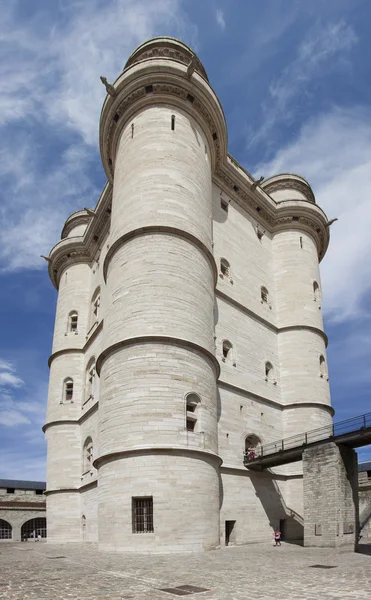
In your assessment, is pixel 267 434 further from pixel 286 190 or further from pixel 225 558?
pixel 286 190

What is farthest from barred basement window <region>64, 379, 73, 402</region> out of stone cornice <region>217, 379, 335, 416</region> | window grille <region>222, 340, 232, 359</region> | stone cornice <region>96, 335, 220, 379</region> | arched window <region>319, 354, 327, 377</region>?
arched window <region>319, 354, 327, 377</region>

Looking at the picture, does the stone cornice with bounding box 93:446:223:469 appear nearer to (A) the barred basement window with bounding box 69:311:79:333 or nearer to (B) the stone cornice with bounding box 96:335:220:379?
(B) the stone cornice with bounding box 96:335:220:379

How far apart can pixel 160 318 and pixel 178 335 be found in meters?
0.98

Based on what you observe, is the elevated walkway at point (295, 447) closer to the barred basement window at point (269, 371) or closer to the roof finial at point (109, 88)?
the barred basement window at point (269, 371)

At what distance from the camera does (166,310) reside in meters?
19.6

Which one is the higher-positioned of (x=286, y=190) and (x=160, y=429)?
(x=286, y=190)

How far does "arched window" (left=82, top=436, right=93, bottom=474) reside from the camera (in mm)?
27020

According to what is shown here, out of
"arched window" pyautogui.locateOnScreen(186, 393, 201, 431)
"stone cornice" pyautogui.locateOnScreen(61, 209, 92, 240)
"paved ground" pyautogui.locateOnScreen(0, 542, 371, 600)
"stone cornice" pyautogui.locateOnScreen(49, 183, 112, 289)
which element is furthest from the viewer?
"stone cornice" pyautogui.locateOnScreen(61, 209, 92, 240)

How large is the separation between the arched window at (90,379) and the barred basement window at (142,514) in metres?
11.5

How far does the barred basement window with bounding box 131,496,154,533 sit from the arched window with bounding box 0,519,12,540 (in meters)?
31.6

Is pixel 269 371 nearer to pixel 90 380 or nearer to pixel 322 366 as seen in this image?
pixel 322 366

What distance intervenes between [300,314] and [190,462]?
14.4m

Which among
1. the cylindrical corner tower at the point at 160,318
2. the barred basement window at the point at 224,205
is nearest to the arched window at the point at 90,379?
the cylindrical corner tower at the point at 160,318

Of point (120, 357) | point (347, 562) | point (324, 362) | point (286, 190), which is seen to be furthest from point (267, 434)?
point (286, 190)
